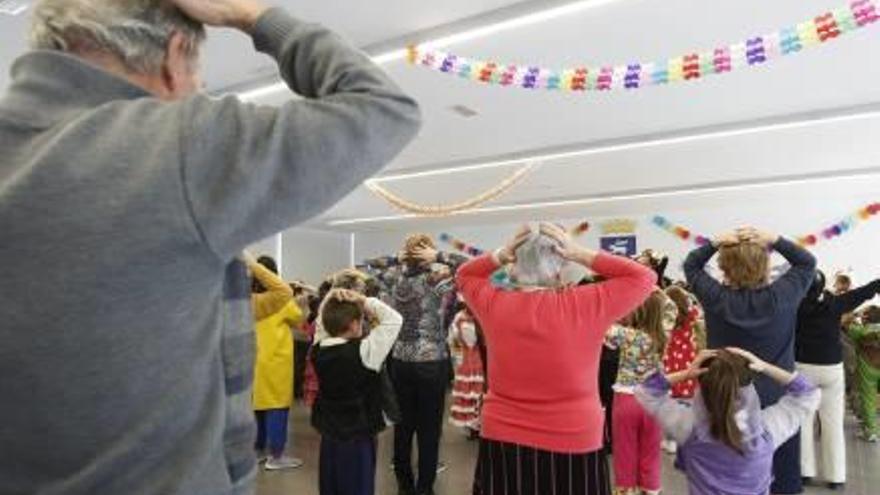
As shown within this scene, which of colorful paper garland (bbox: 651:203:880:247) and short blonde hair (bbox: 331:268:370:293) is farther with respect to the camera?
colorful paper garland (bbox: 651:203:880:247)

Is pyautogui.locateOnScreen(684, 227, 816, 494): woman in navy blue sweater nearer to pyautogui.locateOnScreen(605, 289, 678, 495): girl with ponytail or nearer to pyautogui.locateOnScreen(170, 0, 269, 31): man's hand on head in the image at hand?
pyautogui.locateOnScreen(605, 289, 678, 495): girl with ponytail

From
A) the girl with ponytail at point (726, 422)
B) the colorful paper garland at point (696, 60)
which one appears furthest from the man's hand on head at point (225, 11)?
the colorful paper garland at point (696, 60)

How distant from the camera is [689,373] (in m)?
→ 2.82

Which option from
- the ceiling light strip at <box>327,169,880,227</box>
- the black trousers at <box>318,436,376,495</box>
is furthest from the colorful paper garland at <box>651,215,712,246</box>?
the black trousers at <box>318,436,376,495</box>

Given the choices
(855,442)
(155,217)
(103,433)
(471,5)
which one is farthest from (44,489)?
(855,442)

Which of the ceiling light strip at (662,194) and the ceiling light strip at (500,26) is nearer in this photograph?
the ceiling light strip at (500,26)

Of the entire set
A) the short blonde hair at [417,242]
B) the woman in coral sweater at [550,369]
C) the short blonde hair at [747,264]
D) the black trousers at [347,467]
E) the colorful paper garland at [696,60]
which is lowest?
the black trousers at [347,467]

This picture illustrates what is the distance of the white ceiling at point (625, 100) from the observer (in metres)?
4.42

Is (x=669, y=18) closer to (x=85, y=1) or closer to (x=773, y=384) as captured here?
(x=773, y=384)

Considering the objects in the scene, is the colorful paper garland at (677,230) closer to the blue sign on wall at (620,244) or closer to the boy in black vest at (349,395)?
the blue sign on wall at (620,244)

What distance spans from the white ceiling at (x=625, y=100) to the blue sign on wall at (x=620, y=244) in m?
2.22

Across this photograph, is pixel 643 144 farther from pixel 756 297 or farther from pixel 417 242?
pixel 756 297

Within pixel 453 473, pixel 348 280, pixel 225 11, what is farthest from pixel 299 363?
pixel 225 11

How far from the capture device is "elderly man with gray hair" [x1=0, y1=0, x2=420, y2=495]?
741 mm
